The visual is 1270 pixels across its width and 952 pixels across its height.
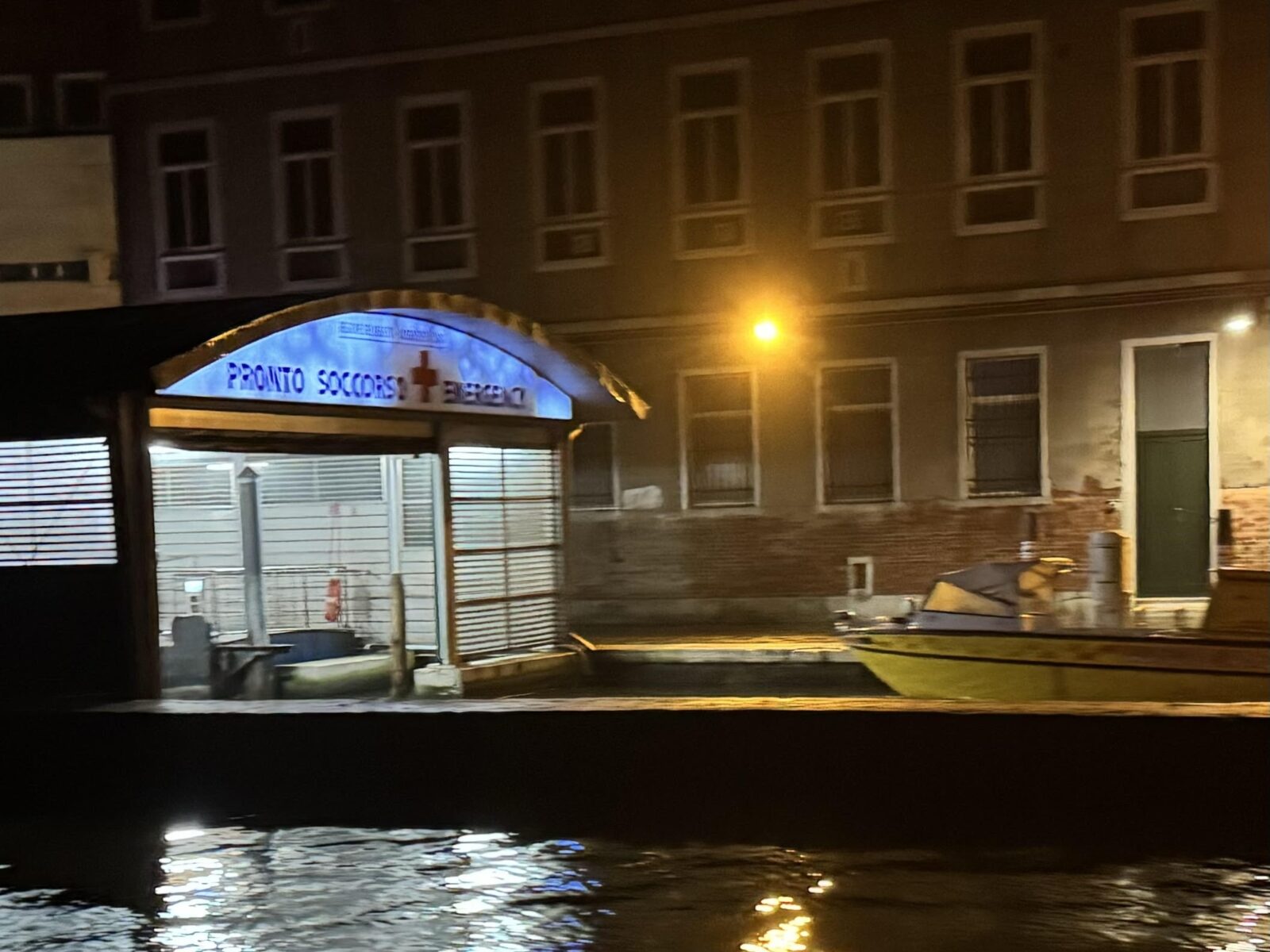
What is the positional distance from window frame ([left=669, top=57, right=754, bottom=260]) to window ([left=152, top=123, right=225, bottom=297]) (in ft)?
25.7

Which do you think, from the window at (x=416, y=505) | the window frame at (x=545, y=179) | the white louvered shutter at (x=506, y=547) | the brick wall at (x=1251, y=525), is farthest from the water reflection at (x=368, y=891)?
the window frame at (x=545, y=179)

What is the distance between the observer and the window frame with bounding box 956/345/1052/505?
16438 millimetres

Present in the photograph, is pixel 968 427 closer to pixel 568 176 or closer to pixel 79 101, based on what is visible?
pixel 568 176

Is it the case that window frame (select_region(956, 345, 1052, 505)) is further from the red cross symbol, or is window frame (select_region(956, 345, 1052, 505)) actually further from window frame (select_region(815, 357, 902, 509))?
the red cross symbol

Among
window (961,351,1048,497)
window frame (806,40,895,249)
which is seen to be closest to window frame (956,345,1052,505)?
window (961,351,1048,497)

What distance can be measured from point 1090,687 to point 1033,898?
16.4 ft

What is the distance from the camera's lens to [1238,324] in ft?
51.1

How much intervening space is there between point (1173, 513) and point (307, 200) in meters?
13.8

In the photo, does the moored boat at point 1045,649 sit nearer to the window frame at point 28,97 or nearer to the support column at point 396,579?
the support column at point 396,579

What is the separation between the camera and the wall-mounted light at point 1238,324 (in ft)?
50.9

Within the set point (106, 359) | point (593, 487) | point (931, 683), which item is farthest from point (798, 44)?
point (106, 359)

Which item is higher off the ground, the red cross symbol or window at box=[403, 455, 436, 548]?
the red cross symbol

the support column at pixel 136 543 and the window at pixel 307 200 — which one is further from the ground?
the window at pixel 307 200

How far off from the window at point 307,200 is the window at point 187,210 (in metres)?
1.23
